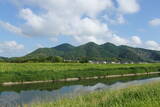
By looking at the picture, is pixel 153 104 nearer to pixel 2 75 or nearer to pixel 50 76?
pixel 2 75

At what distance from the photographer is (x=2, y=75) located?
34.1 metres

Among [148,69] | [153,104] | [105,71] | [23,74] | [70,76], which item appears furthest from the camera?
[148,69]

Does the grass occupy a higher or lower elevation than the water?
higher

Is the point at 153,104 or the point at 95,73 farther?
the point at 95,73

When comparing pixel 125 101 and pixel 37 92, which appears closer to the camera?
pixel 125 101

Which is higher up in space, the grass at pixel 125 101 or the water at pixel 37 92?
the grass at pixel 125 101

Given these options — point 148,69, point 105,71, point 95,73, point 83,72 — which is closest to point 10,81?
point 83,72

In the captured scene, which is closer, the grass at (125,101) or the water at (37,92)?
the grass at (125,101)

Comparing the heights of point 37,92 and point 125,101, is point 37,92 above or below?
below

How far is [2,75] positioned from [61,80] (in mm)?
9800

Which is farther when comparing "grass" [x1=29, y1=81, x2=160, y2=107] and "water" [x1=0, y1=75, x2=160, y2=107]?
"water" [x1=0, y1=75, x2=160, y2=107]

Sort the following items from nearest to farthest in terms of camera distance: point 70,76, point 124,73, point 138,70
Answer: point 70,76 < point 124,73 < point 138,70

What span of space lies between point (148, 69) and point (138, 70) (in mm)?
5285

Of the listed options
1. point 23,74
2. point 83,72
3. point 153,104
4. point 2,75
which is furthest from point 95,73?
point 153,104
